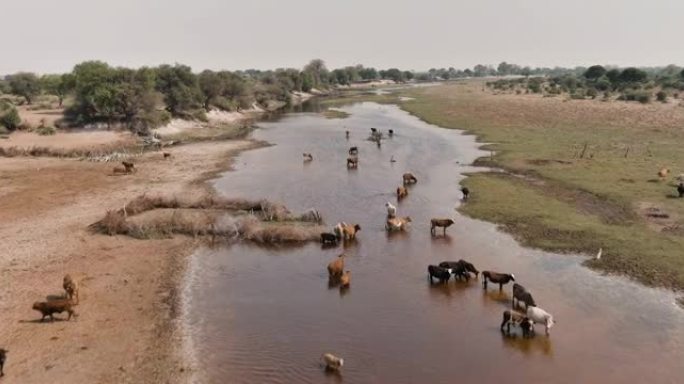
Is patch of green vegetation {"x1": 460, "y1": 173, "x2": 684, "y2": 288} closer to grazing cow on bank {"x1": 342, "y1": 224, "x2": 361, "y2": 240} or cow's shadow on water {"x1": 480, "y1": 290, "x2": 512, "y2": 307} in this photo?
cow's shadow on water {"x1": 480, "y1": 290, "x2": 512, "y2": 307}

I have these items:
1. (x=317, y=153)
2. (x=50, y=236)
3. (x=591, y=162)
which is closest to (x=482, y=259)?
(x=50, y=236)

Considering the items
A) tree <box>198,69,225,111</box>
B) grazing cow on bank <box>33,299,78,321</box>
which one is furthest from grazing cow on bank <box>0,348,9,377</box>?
tree <box>198,69,225,111</box>

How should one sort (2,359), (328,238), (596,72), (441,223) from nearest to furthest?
(2,359) < (328,238) < (441,223) < (596,72)

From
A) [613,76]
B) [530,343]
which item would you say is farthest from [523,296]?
[613,76]

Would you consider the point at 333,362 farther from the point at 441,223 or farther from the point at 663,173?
the point at 663,173

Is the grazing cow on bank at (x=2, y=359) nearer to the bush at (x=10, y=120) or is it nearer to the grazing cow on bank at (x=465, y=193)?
the grazing cow on bank at (x=465, y=193)
